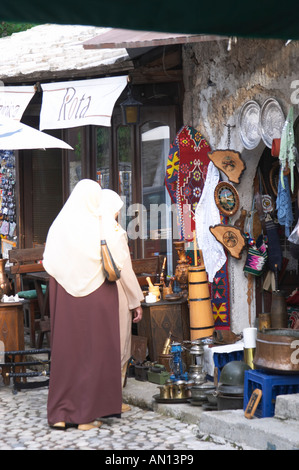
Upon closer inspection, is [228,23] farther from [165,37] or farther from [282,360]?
[165,37]

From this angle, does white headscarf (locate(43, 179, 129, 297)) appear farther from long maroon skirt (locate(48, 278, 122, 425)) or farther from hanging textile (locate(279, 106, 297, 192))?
hanging textile (locate(279, 106, 297, 192))

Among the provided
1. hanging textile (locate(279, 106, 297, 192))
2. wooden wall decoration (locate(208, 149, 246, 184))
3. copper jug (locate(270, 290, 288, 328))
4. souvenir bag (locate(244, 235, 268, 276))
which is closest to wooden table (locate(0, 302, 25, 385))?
souvenir bag (locate(244, 235, 268, 276))

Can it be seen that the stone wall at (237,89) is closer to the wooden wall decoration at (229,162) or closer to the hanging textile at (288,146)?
the wooden wall decoration at (229,162)

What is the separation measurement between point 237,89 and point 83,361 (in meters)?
3.17

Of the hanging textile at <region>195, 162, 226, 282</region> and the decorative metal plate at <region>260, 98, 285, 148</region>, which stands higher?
the decorative metal plate at <region>260, 98, 285, 148</region>

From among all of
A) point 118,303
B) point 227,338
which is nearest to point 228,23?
point 118,303

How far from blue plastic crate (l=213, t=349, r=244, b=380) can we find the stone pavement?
2.27 feet

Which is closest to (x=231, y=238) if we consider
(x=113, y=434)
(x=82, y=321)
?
(x=82, y=321)

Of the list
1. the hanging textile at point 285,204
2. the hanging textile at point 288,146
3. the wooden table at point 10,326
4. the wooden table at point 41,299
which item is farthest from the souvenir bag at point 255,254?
the wooden table at point 41,299

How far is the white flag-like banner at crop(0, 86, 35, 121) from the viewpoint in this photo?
1011 cm

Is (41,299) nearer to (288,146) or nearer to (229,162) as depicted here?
(229,162)

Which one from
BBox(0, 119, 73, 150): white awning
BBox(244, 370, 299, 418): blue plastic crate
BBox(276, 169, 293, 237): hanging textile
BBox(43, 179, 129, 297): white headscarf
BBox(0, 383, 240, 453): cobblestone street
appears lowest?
BBox(0, 383, 240, 453): cobblestone street

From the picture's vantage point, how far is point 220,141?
8.50m

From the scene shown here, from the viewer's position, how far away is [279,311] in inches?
305
